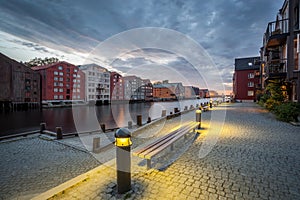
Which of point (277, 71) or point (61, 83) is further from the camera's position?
point (61, 83)

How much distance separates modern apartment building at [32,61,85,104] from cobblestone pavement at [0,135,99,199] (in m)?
44.4

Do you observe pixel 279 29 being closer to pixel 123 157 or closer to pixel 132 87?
pixel 123 157

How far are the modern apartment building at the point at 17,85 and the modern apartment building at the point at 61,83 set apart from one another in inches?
86.1

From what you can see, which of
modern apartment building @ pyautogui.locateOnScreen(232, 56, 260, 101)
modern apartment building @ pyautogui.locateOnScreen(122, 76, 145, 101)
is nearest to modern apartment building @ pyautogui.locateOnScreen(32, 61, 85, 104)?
modern apartment building @ pyautogui.locateOnScreen(122, 76, 145, 101)

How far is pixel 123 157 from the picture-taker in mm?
2711

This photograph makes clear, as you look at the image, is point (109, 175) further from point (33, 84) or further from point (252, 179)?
point (33, 84)

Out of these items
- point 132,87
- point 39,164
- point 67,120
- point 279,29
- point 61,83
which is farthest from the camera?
point 132,87

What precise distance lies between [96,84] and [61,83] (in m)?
11.7

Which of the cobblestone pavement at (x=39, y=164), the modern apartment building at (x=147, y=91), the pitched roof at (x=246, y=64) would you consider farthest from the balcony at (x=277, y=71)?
the modern apartment building at (x=147, y=91)

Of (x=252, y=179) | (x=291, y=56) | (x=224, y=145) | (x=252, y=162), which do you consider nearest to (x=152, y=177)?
(x=252, y=179)

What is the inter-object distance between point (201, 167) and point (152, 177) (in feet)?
4.08

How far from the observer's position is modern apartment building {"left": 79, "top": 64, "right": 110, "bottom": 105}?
5551cm

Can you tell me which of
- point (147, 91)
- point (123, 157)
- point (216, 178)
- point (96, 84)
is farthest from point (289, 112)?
point (147, 91)

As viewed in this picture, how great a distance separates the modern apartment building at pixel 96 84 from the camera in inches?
2185
